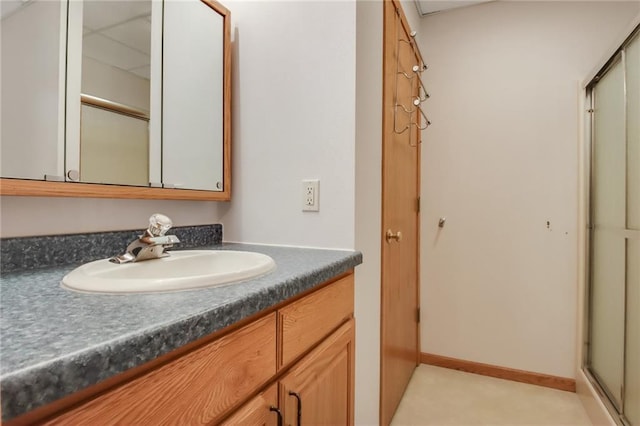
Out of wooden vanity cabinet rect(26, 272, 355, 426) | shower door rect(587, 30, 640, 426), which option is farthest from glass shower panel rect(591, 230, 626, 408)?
wooden vanity cabinet rect(26, 272, 355, 426)

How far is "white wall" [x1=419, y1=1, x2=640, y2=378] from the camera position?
1916mm

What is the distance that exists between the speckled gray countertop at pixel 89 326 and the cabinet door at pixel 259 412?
179 millimetres

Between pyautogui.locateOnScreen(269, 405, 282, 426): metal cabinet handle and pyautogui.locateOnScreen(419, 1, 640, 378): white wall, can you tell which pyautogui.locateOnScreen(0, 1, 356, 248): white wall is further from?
pyautogui.locateOnScreen(419, 1, 640, 378): white wall

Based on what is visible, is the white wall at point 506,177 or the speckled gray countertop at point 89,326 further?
the white wall at point 506,177

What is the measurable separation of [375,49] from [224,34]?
22.8 inches

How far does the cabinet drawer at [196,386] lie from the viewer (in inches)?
15.7

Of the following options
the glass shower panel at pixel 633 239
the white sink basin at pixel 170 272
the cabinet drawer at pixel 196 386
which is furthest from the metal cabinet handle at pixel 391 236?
the glass shower panel at pixel 633 239

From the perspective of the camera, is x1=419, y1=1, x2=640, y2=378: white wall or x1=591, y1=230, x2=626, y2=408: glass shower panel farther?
x1=419, y1=1, x2=640, y2=378: white wall

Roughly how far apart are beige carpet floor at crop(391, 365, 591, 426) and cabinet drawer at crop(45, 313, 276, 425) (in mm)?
1313

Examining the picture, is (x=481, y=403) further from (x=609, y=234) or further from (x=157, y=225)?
(x=157, y=225)

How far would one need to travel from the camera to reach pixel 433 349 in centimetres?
222

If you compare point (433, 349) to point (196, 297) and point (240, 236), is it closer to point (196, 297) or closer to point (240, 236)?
point (240, 236)

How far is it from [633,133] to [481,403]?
145 centimetres

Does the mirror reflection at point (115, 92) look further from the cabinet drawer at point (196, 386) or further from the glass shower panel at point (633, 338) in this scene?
the glass shower panel at point (633, 338)
